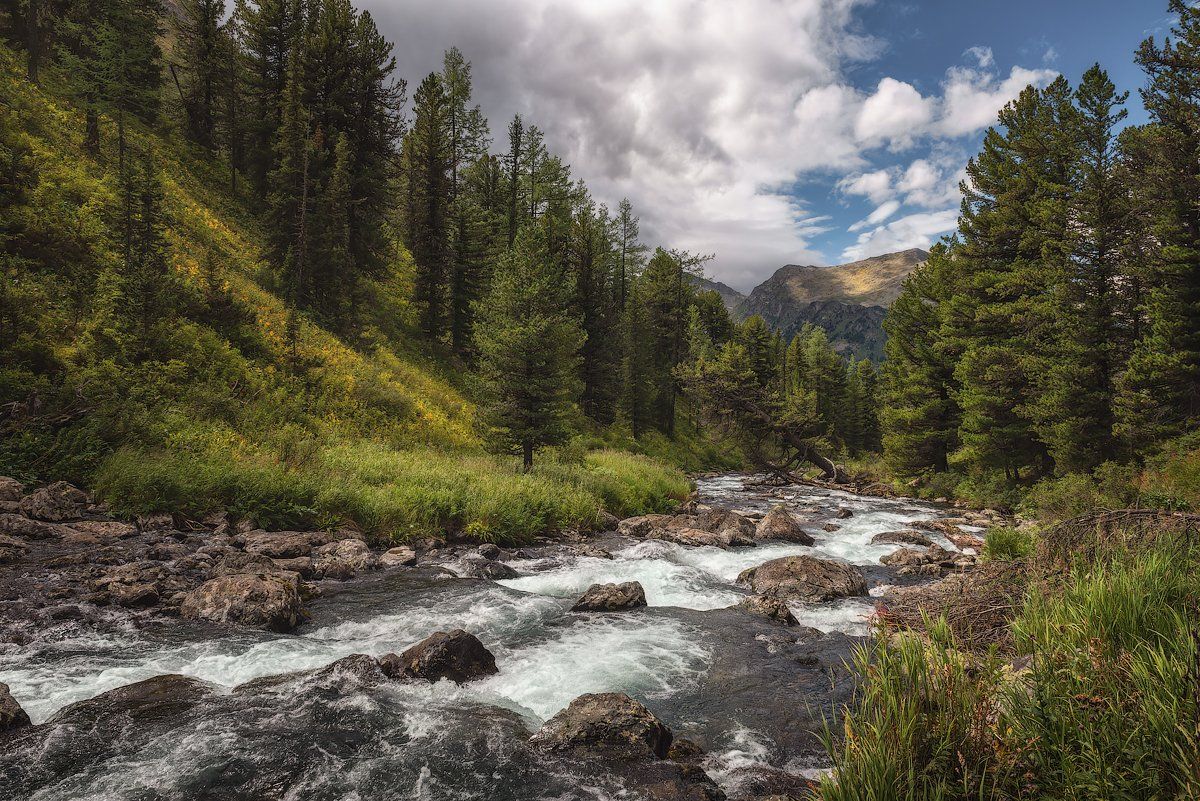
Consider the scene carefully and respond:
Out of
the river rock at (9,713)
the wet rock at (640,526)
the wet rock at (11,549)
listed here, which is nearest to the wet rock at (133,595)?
the wet rock at (11,549)

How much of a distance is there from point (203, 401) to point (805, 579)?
1724 centimetres

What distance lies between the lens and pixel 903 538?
56.7 feet

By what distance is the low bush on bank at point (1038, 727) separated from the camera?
8.76 ft

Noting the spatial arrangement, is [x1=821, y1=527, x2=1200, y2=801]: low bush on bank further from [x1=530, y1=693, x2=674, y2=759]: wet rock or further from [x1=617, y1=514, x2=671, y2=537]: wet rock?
[x1=617, y1=514, x2=671, y2=537]: wet rock

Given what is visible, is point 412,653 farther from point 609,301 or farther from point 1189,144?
point 609,301

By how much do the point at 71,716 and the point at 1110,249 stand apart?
94.8 feet

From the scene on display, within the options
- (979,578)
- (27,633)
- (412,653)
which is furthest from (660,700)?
(27,633)

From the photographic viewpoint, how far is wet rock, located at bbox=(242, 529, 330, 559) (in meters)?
10.6

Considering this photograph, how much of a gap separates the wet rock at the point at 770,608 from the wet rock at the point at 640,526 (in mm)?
6916

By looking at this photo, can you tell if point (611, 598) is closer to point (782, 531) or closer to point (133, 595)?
point (133, 595)

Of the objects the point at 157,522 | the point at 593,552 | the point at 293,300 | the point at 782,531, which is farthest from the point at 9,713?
the point at 293,300

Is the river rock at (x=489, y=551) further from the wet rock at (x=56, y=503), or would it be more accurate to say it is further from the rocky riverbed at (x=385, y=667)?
the wet rock at (x=56, y=503)

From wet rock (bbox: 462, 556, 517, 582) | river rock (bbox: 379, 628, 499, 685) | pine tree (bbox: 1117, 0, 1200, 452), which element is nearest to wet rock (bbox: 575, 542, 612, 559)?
wet rock (bbox: 462, 556, 517, 582)

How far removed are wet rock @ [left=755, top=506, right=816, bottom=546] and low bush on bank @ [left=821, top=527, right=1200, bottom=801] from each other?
45.7 feet
